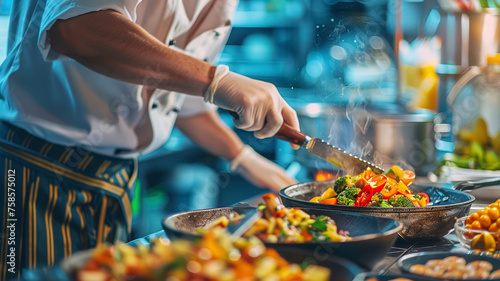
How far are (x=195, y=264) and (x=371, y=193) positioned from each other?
781mm

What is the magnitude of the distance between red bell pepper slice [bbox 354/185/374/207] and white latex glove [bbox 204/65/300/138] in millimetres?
342

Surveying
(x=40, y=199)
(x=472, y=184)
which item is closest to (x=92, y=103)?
(x=40, y=199)

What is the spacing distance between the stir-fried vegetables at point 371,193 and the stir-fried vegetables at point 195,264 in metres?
0.62

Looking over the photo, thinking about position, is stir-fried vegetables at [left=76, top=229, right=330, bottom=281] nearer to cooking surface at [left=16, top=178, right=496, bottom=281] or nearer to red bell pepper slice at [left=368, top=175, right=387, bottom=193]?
cooking surface at [left=16, top=178, right=496, bottom=281]

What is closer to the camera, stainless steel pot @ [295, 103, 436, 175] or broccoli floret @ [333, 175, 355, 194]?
broccoli floret @ [333, 175, 355, 194]

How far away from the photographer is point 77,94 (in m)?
1.83

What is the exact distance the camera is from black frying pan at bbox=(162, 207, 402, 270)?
972mm

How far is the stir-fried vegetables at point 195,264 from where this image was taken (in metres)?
0.67

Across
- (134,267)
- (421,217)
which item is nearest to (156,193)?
(421,217)

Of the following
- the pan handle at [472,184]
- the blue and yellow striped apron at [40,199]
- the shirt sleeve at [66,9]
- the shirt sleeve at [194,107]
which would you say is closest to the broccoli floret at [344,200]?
the pan handle at [472,184]

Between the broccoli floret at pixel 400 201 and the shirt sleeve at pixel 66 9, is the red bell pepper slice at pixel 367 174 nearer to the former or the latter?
the broccoli floret at pixel 400 201

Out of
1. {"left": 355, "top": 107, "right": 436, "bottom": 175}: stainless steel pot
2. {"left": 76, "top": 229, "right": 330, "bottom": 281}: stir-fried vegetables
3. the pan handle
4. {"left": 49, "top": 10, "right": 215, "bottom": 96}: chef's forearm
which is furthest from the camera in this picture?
{"left": 355, "top": 107, "right": 436, "bottom": 175}: stainless steel pot

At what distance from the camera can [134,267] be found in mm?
688

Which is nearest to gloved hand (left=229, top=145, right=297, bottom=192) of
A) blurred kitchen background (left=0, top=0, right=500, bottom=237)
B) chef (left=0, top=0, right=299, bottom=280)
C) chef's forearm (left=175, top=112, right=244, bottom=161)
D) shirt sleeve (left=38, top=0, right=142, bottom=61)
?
chef's forearm (left=175, top=112, right=244, bottom=161)
